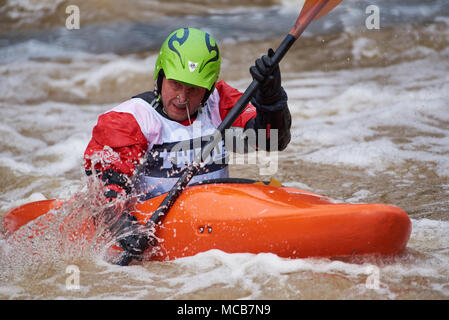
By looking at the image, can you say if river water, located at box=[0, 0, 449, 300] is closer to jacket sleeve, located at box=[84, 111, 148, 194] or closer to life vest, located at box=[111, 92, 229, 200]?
jacket sleeve, located at box=[84, 111, 148, 194]

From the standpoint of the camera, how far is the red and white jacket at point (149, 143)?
272 centimetres

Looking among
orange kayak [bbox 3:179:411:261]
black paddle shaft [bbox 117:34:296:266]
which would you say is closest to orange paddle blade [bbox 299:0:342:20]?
black paddle shaft [bbox 117:34:296:266]

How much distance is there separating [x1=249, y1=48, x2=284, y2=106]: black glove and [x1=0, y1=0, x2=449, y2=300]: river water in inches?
30.2

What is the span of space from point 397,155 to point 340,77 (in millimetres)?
3332

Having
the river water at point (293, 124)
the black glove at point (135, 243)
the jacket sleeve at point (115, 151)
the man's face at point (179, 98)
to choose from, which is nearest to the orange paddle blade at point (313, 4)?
the man's face at point (179, 98)

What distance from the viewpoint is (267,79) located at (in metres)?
2.73

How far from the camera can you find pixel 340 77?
26.7 ft

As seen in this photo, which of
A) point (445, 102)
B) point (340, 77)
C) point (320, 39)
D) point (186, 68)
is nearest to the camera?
point (186, 68)

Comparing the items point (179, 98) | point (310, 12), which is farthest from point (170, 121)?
point (310, 12)

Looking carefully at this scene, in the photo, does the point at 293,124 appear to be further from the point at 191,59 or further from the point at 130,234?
the point at 130,234

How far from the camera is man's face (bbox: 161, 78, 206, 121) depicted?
113 inches

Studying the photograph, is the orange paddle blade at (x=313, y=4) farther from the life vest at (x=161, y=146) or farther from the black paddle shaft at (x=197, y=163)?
the life vest at (x=161, y=146)
